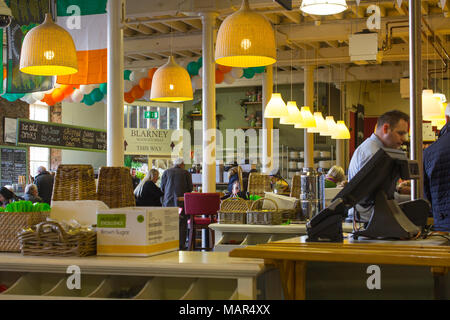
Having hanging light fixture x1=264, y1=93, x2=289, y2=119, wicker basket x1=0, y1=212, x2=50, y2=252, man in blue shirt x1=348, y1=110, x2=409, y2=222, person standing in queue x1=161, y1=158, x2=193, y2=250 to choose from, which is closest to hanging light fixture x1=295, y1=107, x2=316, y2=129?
hanging light fixture x1=264, y1=93, x2=289, y2=119

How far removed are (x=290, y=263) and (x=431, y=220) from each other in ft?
5.48

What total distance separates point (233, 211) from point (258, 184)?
1.33 m

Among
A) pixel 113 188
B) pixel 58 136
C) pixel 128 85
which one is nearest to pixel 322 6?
pixel 113 188

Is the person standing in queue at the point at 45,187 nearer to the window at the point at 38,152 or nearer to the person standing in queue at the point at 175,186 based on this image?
the person standing in queue at the point at 175,186

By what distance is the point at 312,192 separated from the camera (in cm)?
462

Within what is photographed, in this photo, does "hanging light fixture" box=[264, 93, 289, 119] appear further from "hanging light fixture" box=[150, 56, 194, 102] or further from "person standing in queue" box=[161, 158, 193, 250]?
"hanging light fixture" box=[150, 56, 194, 102]

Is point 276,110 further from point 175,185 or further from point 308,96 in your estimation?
point 308,96

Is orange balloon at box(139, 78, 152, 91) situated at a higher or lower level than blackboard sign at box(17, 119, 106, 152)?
higher

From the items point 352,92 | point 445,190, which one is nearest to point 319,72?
point 352,92

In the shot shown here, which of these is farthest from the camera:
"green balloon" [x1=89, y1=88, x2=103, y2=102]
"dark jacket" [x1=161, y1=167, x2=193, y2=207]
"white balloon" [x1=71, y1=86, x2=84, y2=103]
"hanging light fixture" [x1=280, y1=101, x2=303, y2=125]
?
"green balloon" [x1=89, y1=88, x2=103, y2=102]

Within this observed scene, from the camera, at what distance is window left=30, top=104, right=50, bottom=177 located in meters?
17.2

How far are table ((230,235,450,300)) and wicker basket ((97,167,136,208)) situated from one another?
1188mm

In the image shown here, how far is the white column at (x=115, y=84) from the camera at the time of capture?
21.0 ft
